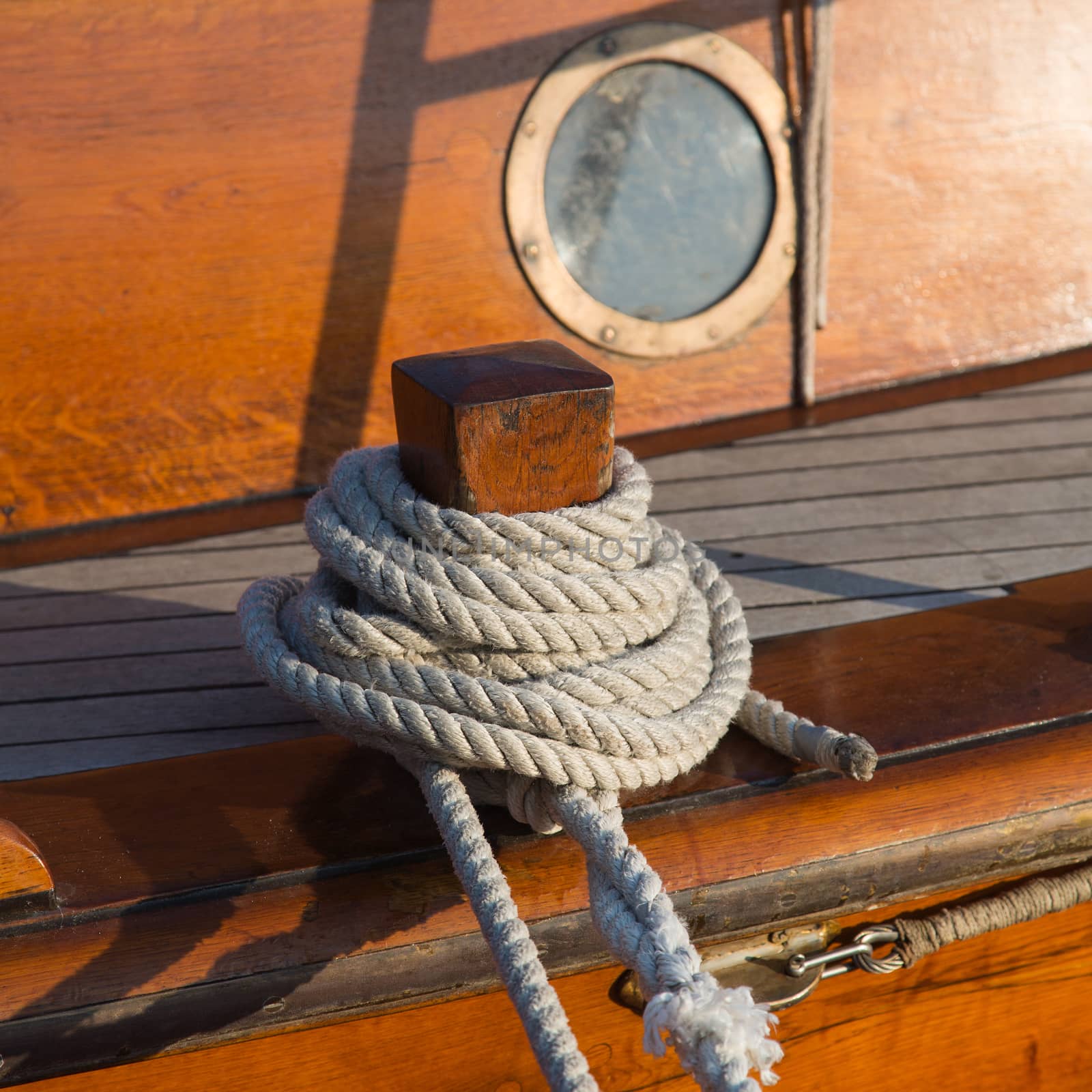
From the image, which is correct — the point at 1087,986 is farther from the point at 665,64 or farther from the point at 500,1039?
the point at 665,64

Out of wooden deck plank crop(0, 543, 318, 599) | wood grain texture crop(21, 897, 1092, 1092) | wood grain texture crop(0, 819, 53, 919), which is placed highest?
wood grain texture crop(0, 819, 53, 919)

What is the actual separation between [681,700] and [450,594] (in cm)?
26

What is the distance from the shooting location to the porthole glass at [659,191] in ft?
6.62

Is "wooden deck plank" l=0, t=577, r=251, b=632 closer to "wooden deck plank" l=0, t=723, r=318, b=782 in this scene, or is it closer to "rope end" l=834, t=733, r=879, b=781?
"wooden deck plank" l=0, t=723, r=318, b=782

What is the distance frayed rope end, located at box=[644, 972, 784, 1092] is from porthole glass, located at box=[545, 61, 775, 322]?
4.93ft

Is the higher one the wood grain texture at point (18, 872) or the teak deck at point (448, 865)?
the wood grain texture at point (18, 872)

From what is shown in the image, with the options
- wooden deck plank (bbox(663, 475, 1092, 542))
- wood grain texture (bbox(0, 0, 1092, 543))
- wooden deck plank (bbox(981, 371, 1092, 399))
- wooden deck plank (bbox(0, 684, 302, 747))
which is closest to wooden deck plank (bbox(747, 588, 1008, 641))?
wooden deck plank (bbox(663, 475, 1092, 542))

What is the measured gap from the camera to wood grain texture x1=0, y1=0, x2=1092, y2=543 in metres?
1.81

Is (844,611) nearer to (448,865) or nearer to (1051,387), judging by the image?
(448,865)

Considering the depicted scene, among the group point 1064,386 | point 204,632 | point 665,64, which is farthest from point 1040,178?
point 204,632

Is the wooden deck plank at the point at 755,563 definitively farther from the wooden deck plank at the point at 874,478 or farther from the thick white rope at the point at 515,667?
the thick white rope at the point at 515,667

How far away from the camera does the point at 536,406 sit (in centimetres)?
104

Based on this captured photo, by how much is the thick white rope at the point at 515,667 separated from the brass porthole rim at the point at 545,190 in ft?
3.16

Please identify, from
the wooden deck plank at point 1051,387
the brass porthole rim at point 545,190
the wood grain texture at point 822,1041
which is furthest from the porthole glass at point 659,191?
the wood grain texture at point 822,1041
